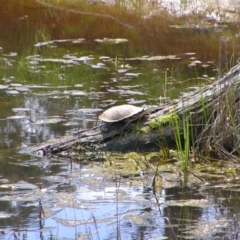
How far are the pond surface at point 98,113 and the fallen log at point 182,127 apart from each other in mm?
139

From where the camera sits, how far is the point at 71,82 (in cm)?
856

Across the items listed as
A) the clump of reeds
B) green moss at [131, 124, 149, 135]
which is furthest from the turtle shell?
the clump of reeds

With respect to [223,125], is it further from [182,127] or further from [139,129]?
[139,129]

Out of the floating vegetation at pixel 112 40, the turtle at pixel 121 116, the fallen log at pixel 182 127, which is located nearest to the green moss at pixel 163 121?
the fallen log at pixel 182 127

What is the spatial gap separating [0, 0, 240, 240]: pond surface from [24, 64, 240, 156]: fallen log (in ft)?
0.46

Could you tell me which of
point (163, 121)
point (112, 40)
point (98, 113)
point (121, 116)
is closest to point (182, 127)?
point (163, 121)

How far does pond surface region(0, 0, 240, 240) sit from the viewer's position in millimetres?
4246

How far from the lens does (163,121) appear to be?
580 cm

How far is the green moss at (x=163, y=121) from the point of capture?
573 centimetres

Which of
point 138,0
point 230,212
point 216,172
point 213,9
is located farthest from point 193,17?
point 230,212

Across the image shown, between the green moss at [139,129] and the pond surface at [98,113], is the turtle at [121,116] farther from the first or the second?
the pond surface at [98,113]

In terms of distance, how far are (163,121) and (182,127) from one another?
17 centimetres

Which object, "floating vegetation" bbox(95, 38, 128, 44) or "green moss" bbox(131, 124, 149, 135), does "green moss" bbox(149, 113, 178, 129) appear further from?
"floating vegetation" bbox(95, 38, 128, 44)

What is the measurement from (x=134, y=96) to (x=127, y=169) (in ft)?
8.43
